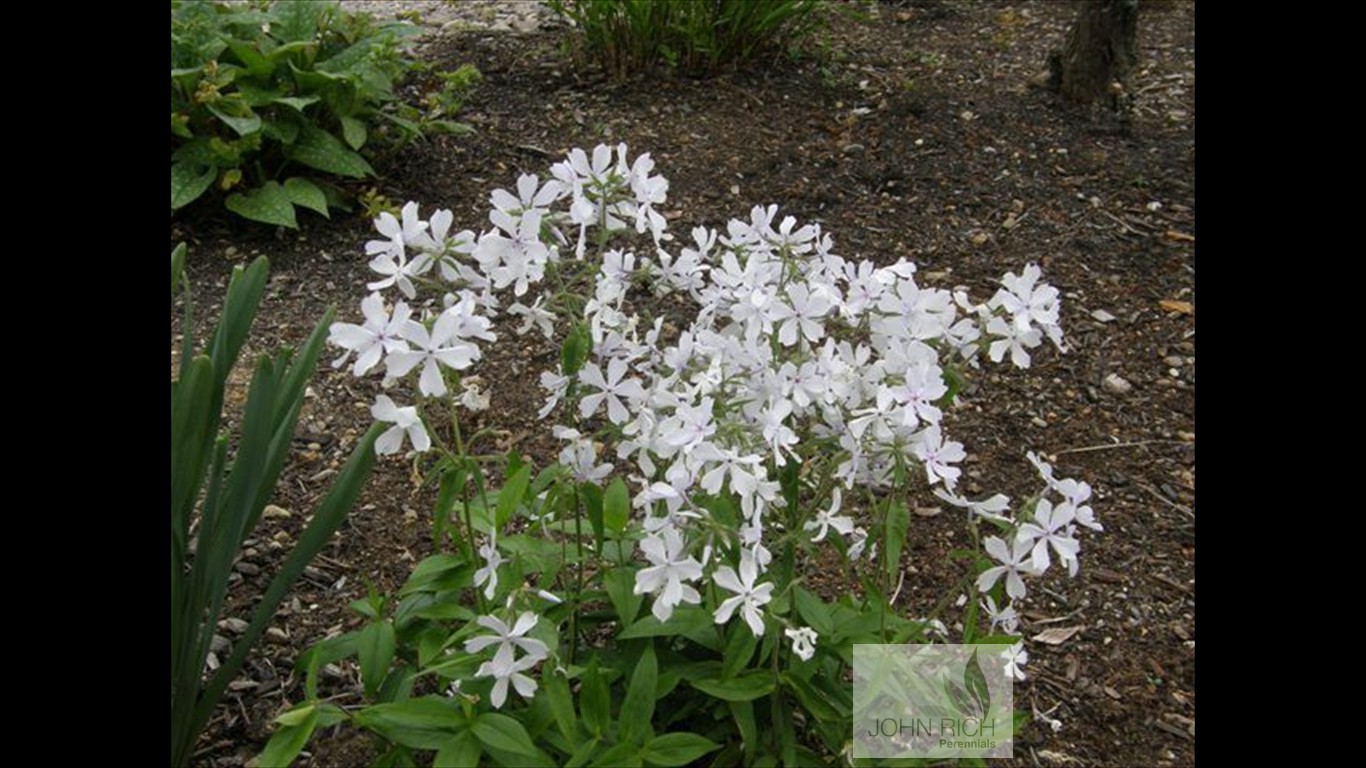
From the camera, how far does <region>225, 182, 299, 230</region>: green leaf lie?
345 centimetres

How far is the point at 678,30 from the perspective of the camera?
13.6 ft

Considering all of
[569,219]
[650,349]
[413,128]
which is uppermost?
[569,219]

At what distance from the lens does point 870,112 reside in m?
4.12

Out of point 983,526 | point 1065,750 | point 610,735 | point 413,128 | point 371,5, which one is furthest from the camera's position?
point 371,5

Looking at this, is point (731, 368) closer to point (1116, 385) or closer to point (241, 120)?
point (1116, 385)

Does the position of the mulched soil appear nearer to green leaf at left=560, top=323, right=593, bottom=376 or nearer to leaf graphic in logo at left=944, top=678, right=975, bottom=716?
leaf graphic in logo at left=944, top=678, right=975, bottom=716

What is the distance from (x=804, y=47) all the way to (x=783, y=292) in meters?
2.97

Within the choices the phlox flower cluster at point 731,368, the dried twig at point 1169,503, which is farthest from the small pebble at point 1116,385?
the phlox flower cluster at point 731,368

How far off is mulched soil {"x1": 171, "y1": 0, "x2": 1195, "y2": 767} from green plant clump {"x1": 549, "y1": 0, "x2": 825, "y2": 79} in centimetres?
9

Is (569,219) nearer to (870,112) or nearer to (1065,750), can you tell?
(1065,750)

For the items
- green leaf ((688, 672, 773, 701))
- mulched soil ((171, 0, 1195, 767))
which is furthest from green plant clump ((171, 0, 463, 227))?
green leaf ((688, 672, 773, 701))
